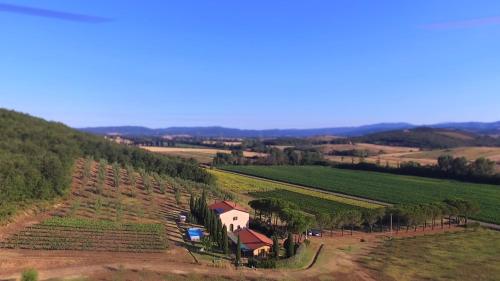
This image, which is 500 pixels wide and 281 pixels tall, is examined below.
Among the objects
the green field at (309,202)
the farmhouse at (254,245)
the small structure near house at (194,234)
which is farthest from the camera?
the green field at (309,202)

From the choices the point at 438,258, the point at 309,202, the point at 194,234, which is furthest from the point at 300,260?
the point at 309,202

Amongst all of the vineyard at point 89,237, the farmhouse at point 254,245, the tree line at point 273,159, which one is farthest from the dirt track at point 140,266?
the tree line at point 273,159

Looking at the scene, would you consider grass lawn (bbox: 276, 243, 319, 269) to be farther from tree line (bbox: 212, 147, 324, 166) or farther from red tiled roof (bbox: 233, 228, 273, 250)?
tree line (bbox: 212, 147, 324, 166)

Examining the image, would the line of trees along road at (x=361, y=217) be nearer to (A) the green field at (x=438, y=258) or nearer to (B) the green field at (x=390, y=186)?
(A) the green field at (x=438, y=258)

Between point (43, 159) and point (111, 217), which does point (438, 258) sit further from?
point (43, 159)

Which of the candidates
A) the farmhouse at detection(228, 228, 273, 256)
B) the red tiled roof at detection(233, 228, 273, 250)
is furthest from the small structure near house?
the farmhouse at detection(228, 228, 273, 256)

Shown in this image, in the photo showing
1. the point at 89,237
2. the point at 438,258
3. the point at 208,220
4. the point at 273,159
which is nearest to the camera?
the point at 438,258

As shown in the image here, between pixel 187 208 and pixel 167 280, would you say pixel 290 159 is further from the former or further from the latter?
pixel 167 280
